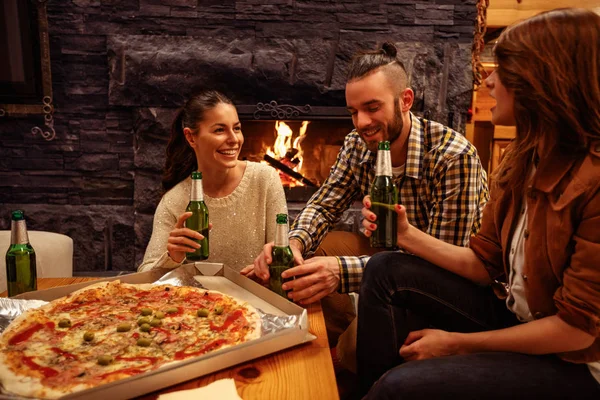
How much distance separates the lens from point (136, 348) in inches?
43.9

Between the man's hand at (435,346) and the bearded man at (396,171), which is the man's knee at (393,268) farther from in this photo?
the bearded man at (396,171)

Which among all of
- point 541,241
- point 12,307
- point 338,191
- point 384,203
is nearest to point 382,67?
point 338,191

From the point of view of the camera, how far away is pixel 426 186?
197cm

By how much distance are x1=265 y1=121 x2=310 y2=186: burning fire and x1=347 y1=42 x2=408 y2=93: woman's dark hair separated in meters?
1.46

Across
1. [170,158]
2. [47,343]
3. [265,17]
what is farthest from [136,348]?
[265,17]

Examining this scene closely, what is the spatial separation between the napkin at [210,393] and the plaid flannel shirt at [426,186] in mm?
744

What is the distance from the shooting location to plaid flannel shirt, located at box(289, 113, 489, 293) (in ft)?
6.10

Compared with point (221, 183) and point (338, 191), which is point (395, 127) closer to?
point (338, 191)

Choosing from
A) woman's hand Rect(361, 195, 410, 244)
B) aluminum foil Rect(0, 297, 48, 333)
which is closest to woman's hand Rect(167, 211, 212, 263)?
aluminum foil Rect(0, 297, 48, 333)

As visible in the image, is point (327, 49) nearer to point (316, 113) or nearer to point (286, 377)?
point (316, 113)

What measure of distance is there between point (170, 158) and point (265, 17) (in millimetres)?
1457

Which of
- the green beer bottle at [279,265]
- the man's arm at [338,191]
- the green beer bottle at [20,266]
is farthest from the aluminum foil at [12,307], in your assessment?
the man's arm at [338,191]

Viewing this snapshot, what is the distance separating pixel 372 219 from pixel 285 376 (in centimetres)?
53

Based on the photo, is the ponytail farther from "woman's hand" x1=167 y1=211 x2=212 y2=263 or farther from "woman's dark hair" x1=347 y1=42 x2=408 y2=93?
"woman's dark hair" x1=347 y1=42 x2=408 y2=93
